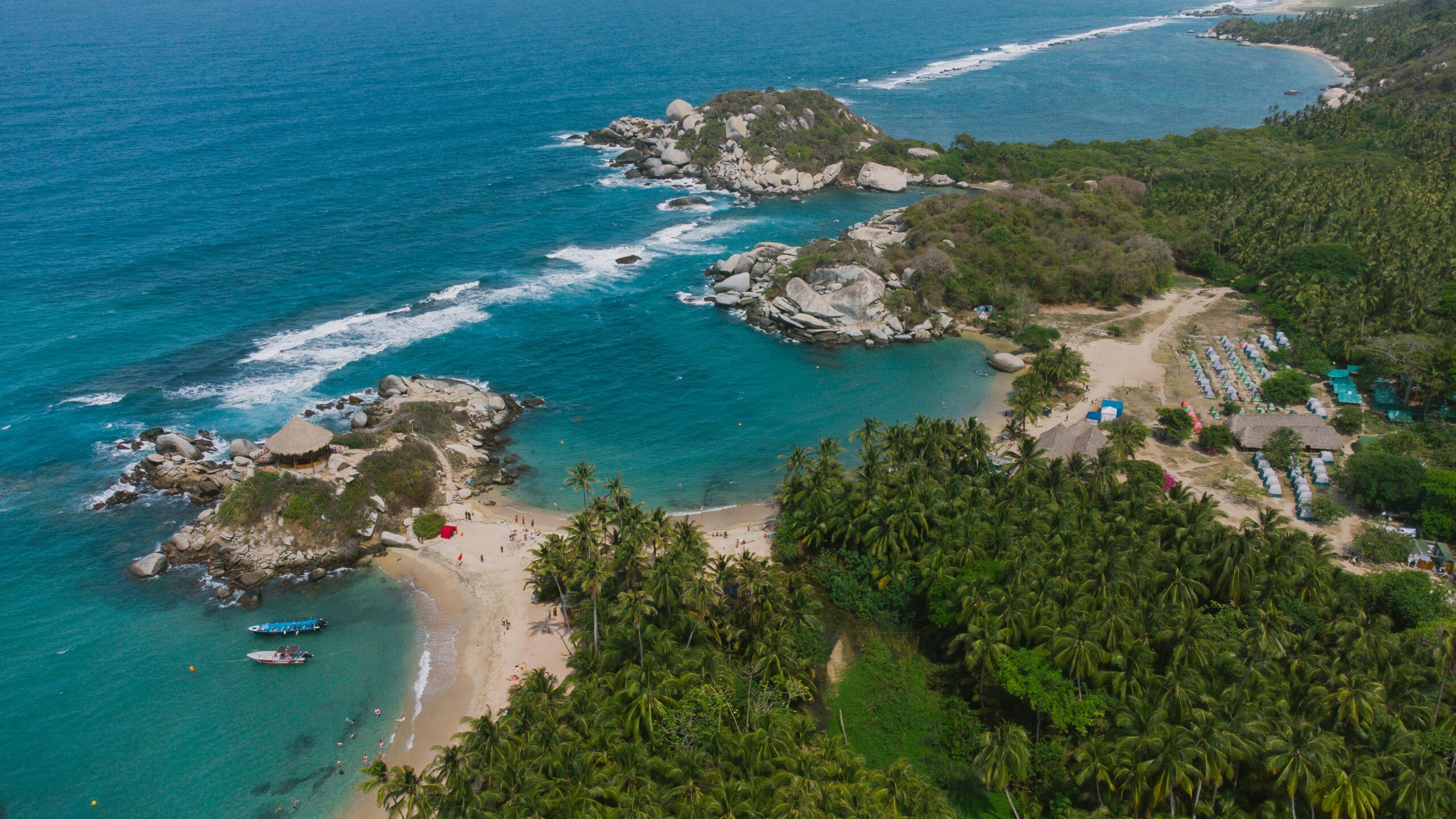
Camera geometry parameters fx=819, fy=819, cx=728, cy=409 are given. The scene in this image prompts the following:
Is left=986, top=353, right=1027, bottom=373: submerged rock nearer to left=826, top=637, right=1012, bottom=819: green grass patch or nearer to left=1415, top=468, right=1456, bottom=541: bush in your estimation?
left=1415, top=468, right=1456, bottom=541: bush

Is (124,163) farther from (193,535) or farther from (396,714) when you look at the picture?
(396,714)

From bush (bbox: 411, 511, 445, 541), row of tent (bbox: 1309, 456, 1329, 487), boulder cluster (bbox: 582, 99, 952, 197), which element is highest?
boulder cluster (bbox: 582, 99, 952, 197)

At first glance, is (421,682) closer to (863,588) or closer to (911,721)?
(863,588)

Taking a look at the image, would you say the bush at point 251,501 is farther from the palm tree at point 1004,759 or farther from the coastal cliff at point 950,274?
the coastal cliff at point 950,274

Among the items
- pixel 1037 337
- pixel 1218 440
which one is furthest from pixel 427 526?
pixel 1218 440

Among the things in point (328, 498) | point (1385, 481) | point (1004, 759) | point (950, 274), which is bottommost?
point (1004, 759)

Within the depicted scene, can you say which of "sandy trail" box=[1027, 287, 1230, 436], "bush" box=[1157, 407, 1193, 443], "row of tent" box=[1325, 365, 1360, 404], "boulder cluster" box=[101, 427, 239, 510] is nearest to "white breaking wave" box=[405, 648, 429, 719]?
"boulder cluster" box=[101, 427, 239, 510]
